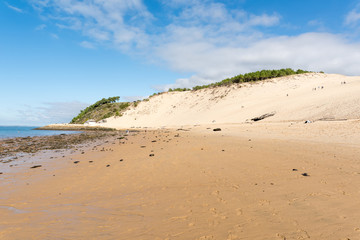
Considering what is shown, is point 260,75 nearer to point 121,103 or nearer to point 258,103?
point 258,103

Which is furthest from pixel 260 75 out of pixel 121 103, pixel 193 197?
pixel 193 197

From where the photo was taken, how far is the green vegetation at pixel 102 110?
7053 centimetres

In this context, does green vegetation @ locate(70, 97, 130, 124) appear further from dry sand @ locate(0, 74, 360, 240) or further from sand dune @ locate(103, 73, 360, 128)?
dry sand @ locate(0, 74, 360, 240)

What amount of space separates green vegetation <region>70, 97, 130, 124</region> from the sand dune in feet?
15.8

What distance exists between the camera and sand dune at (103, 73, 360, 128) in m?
25.3

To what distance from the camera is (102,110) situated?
75.1 m

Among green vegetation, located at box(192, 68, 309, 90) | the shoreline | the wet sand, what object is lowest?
the wet sand

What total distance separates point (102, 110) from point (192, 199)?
247 ft

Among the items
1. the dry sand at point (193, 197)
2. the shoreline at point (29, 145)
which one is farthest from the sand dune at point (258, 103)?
the shoreline at point (29, 145)

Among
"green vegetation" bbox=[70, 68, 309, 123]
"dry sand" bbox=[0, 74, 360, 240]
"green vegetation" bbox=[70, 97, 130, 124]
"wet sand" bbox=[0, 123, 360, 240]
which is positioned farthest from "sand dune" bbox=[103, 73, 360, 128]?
"wet sand" bbox=[0, 123, 360, 240]

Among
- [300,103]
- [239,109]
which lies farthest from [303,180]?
[239,109]

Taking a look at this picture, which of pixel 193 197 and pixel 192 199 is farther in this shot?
pixel 193 197

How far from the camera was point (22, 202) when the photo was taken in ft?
18.5

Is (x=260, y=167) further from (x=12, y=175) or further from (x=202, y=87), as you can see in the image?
(x=202, y=87)
